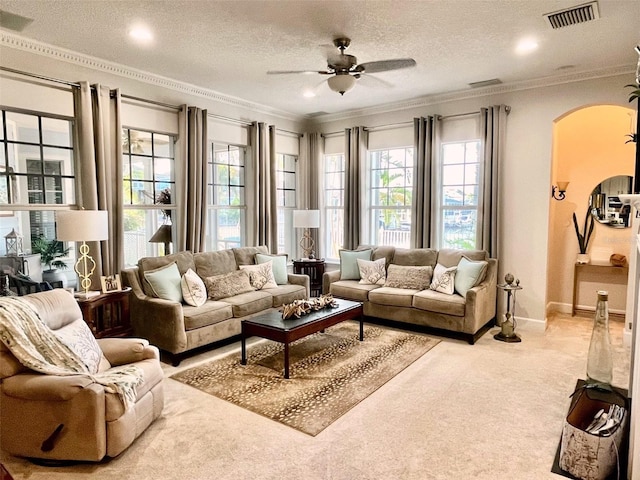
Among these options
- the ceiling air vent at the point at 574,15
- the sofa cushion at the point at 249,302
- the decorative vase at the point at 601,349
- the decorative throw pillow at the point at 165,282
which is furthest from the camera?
the sofa cushion at the point at 249,302

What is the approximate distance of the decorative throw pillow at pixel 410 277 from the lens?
512 centimetres

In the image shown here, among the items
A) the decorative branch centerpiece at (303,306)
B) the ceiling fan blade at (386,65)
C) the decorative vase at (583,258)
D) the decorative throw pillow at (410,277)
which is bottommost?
the decorative branch centerpiece at (303,306)

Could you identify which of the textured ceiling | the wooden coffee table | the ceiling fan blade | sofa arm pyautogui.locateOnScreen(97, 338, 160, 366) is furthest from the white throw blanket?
the ceiling fan blade

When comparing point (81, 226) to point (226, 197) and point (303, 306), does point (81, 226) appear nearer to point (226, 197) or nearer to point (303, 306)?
point (303, 306)

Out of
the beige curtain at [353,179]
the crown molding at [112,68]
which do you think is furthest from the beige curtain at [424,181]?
the crown molding at [112,68]

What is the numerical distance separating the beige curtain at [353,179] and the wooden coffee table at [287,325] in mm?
2297

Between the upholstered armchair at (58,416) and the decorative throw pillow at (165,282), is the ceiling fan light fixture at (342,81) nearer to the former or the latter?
the decorative throw pillow at (165,282)

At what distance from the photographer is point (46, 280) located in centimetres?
400

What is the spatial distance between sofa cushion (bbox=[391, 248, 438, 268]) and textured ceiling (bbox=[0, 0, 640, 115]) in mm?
2093

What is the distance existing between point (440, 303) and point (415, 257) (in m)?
0.98

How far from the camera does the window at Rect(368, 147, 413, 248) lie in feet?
20.2

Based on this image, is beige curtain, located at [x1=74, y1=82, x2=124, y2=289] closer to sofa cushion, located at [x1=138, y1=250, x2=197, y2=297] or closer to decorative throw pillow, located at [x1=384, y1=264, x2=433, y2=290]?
sofa cushion, located at [x1=138, y1=250, x2=197, y2=297]

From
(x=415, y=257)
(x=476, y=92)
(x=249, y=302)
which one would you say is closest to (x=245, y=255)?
(x=249, y=302)

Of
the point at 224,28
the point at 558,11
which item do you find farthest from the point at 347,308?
the point at 558,11
